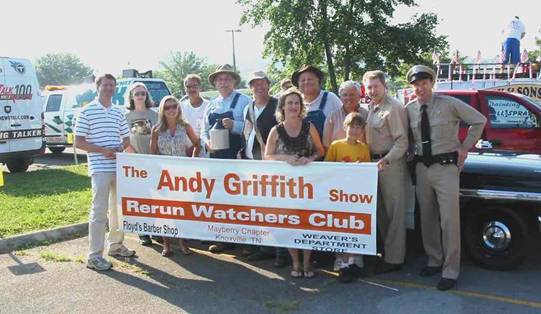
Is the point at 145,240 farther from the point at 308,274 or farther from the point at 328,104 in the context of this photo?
the point at 328,104

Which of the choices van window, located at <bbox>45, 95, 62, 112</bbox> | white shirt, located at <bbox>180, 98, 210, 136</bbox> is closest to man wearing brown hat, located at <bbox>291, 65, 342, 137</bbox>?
white shirt, located at <bbox>180, 98, 210, 136</bbox>

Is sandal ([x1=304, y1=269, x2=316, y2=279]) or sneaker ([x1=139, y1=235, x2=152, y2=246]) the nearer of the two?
sandal ([x1=304, y1=269, x2=316, y2=279])

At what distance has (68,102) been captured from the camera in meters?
15.8

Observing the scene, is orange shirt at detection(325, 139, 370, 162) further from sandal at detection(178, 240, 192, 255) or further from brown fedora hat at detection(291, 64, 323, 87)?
sandal at detection(178, 240, 192, 255)

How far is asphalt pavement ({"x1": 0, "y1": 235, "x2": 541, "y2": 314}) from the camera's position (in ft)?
14.4

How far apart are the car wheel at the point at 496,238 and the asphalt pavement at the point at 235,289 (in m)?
0.11

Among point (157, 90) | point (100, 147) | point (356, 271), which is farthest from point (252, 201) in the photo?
point (157, 90)

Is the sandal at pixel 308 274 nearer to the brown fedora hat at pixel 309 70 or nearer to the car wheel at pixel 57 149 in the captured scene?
the brown fedora hat at pixel 309 70

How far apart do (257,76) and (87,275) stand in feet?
8.27

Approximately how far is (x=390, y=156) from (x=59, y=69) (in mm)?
109673

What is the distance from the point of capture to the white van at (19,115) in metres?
11.6

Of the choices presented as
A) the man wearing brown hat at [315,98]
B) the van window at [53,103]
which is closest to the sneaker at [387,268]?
the man wearing brown hat at [315,98]

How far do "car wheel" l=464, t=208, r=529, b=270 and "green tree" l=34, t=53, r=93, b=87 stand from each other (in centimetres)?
10615

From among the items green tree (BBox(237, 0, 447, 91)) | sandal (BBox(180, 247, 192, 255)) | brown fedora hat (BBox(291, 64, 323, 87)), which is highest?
green tree (BBox(237, 0, 447, 91))
